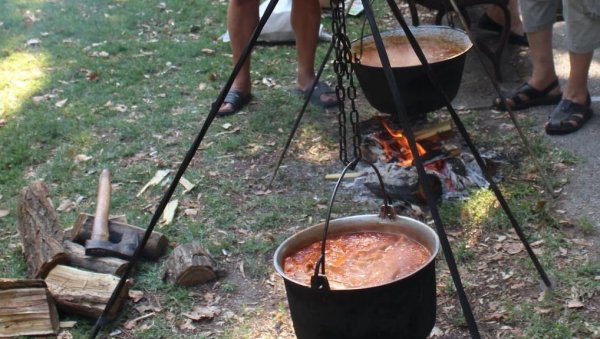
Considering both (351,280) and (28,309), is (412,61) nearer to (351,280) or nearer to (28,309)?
(351,280)

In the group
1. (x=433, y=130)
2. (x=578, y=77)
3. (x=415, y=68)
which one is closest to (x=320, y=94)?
(x=433, y=130)

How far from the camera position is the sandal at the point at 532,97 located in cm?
507

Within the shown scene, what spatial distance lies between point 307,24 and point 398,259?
3088 mm

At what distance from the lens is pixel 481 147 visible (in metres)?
4.66

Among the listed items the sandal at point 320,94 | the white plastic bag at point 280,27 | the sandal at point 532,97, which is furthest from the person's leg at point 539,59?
the white plastic bag at point 280,27

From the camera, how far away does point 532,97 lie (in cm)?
509

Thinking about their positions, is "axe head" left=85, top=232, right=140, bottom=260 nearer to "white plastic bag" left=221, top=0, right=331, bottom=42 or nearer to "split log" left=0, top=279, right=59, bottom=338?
"split log" left=0, top=279, right=59, bottom=338

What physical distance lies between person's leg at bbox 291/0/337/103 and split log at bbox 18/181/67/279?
7.37 ft

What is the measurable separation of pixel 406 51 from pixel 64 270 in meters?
2.43

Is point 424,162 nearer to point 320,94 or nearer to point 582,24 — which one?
point 582,24

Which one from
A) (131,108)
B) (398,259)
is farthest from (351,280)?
(131,108)

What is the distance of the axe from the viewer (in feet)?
12.4

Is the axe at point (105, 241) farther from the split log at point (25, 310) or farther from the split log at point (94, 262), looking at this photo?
the split log at point (25, 310)

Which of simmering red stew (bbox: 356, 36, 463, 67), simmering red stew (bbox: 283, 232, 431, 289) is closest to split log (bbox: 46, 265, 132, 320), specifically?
simmering red stew (bbox: 283, 232, 431, 289)
